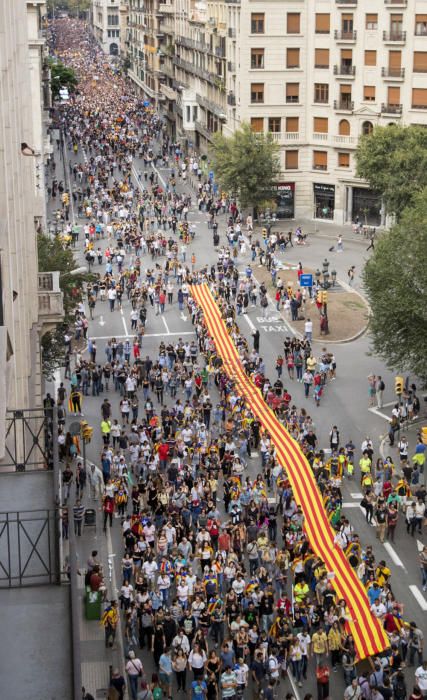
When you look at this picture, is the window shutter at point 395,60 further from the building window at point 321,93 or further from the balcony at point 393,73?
the building window at point 321,93

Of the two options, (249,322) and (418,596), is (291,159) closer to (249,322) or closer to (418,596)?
(249,322)

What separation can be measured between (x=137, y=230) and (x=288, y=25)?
18093mm

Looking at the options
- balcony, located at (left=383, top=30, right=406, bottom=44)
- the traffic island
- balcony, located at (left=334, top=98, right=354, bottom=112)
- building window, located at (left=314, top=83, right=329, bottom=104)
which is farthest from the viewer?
building window, located at (left=314, top=83, right=329, bottom=104)

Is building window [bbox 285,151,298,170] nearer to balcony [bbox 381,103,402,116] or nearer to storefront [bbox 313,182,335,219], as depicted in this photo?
storefront [bbox 313,182,335,219]

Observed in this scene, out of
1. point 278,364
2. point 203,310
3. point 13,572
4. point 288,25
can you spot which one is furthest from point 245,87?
point 13,572

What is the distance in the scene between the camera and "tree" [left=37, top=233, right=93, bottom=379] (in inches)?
1688

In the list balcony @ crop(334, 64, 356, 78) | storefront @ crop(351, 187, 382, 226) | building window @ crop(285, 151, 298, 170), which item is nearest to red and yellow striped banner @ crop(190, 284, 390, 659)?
storefront @ crop(351, 187, 382, 226)

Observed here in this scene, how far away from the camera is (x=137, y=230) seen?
75.9m

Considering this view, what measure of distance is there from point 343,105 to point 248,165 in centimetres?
798

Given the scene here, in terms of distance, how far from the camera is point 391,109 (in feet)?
249

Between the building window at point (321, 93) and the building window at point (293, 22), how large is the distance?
13.1ft

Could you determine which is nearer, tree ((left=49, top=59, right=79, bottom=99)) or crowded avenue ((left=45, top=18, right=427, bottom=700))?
crowded avenue ((left=45, top=18, right=427, bottom=700))

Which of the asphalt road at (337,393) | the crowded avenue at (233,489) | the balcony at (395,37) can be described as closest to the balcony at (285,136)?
the balcony at (395,37)

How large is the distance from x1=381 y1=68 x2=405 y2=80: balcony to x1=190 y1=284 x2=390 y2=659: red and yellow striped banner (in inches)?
1191
